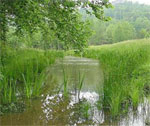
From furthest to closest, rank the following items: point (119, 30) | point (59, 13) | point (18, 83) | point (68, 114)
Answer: point (119, 30) < point (18, 83) < point (59, 13) < point (68, 114)

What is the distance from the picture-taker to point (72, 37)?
13.2 ft

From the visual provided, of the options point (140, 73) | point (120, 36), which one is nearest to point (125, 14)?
point (120, 36)

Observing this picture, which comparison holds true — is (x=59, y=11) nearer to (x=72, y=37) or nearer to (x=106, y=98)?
(x=72, y=37)

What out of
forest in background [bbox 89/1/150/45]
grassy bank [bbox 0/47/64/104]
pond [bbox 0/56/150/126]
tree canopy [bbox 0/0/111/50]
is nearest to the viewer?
pond [bbox 0/56/150/126]

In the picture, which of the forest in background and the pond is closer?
the pond

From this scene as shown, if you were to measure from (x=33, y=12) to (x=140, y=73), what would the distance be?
312cm

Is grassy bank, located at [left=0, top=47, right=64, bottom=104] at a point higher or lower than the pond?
higher

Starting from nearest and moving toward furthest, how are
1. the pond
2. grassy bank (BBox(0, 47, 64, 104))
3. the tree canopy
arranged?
the pond < grassy bank (BBox(0, 47, 64, 104)) < the tree canopy

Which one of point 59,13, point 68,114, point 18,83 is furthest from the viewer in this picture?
point 18,83

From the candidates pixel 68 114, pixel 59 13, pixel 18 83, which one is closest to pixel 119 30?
pixel 18 83

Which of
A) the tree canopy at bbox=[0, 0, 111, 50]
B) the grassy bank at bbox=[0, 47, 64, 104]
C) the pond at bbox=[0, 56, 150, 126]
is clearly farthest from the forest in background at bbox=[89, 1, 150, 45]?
the pond at bbox=[0, 56, 150, 126]

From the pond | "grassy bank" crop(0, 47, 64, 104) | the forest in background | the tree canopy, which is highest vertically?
the forest in background

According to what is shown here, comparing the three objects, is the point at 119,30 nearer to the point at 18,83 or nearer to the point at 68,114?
the point at 18,83

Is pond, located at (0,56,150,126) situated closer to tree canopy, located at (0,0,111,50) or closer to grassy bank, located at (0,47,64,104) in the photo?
grassy bank, located at (0,47,64,104)
